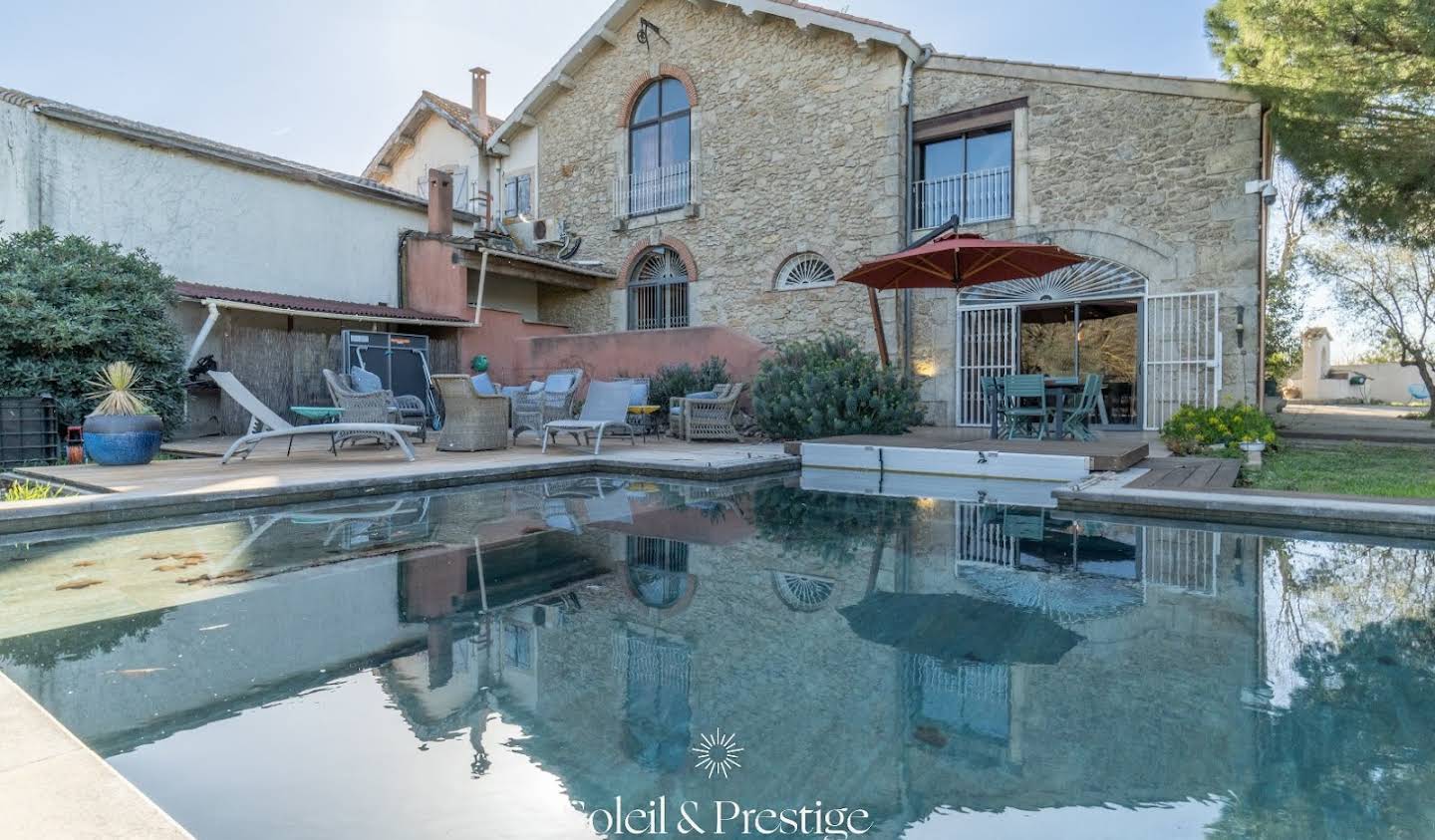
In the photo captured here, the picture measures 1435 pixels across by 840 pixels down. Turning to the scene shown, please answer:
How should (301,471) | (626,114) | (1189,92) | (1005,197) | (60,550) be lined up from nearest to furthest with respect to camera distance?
1. (60,550)
2. (301,471)
3. (1189,92)
4. (1005,197)
5. (626,114)

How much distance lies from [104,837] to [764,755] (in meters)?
1.28

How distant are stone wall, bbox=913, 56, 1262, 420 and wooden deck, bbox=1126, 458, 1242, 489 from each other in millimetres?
3868

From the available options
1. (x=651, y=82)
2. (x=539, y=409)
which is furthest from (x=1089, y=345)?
(x=651, y=82)

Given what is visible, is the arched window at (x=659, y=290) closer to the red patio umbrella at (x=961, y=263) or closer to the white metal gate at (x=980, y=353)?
the white metal gate at (x=980, y=353)

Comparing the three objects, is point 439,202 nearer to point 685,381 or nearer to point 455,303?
point 455,303

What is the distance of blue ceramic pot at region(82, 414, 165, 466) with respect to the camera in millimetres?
6910

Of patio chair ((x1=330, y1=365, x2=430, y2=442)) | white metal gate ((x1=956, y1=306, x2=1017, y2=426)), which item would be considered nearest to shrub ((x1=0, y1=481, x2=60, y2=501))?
patio chair ((x1=330, y1=365, x2=430, y2=442))

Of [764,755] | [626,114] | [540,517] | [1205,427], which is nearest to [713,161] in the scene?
[626,114]

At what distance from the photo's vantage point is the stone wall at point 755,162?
504 inches

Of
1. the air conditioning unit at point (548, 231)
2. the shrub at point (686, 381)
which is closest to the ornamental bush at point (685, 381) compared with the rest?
the shrub at point (686, 381)

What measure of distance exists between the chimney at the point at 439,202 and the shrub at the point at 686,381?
16.7 ft

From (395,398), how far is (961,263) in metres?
7.27

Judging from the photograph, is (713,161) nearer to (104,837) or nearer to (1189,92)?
(1189,92)

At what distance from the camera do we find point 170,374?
905 centimetres
